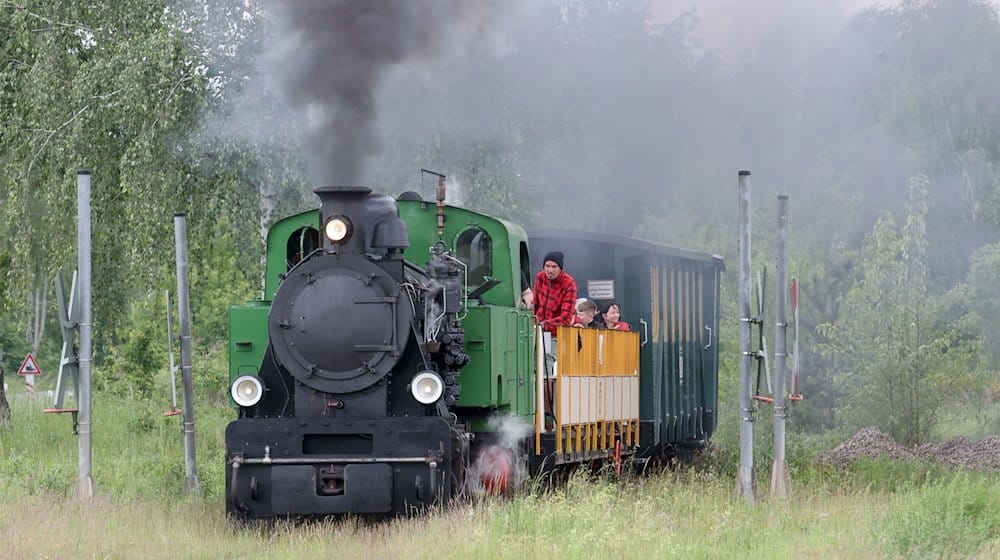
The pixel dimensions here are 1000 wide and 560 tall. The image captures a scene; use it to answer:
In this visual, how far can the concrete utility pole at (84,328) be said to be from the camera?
12.1m

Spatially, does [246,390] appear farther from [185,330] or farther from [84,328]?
[185,330]

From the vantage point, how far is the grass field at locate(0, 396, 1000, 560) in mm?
8688

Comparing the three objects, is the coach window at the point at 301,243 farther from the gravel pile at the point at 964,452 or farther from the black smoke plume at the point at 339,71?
the gravel pile at the point at 964,452

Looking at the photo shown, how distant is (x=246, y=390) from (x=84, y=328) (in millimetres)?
2640

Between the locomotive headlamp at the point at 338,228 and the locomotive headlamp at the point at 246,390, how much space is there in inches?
43.9

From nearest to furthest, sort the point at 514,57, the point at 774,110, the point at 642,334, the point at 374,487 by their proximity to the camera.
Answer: the point at 374,487 < the point at 642,334 < the point at 514,57 < the point at 774,110

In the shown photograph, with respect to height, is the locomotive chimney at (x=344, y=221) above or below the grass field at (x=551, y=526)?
above

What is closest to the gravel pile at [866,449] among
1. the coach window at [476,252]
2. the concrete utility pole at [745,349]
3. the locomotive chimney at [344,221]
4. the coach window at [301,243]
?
the concrete utility pole at [745,349]

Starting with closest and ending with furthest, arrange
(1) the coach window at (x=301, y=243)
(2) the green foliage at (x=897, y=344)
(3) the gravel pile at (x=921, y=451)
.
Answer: (1) the coach window at (x=301, y=243) → (3) the gravel pile at (x=921, y=451) → (2) the green foliage at (x=897, y=344)

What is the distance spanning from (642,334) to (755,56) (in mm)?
6353

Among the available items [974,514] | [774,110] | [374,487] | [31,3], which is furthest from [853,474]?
[31,3]

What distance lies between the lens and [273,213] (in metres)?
17.6

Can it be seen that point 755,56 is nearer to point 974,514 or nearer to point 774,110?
point 774,110

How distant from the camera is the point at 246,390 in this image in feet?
33.3
